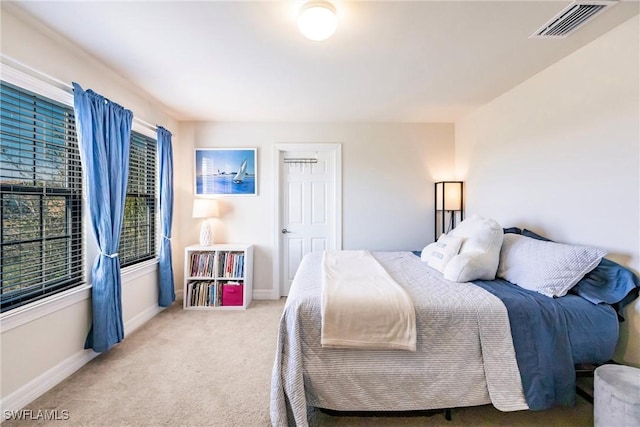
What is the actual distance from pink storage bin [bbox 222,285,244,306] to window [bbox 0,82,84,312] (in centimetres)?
143

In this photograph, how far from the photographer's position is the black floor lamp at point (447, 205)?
3385 millimetres

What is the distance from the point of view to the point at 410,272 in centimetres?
214

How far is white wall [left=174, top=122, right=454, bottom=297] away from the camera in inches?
140

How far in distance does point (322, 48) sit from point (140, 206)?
98.4 inches

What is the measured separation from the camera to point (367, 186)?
3570mm

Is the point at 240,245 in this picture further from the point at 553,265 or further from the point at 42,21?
the point at 553,265

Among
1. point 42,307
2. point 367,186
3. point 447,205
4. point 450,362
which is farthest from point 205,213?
point 447,205

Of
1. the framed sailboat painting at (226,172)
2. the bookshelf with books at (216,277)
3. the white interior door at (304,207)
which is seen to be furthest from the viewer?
the white interior door at (304,207)

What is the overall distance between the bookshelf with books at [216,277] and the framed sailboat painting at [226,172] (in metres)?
0.78

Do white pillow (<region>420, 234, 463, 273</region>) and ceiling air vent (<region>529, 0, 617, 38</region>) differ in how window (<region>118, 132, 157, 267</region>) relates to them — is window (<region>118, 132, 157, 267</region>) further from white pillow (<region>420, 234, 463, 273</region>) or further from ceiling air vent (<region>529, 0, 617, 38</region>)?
ceiling air vent (<region>529, 0, 617, 38</region>)

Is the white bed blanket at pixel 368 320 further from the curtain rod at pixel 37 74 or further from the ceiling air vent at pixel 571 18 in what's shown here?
the curtain rod at pixel 37 74

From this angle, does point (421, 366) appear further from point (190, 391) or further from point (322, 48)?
point (322, 48)

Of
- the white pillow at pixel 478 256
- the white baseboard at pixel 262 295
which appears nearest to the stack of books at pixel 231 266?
the white baseboard at pixel 262 295

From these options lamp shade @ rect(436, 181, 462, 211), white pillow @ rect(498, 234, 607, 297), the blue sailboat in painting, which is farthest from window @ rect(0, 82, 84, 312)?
lamp shade @ rect(436, 181, 462, 211)
